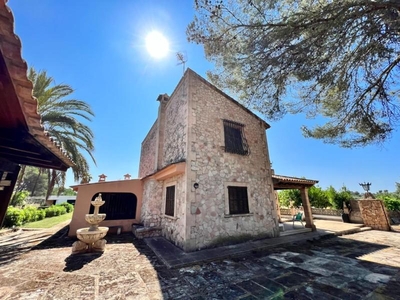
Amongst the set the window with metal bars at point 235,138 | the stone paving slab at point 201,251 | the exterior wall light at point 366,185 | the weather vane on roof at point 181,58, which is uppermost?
the weather vane on roof at point 181,58

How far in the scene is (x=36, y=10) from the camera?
18.2ft

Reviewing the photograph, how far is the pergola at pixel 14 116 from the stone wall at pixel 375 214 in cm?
1712

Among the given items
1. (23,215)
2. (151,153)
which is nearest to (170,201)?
(151,153)

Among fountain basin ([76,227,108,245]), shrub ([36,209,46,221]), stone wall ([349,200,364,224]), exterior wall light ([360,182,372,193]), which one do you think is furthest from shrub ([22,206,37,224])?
exterior wall light ([360,182,372,193])

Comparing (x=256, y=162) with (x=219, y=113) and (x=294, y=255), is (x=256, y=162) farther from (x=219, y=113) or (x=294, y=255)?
(x=294, y=255)

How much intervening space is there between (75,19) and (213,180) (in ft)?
26.6

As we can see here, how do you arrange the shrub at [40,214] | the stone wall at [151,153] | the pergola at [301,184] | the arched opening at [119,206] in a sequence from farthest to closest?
the shrub at [40,214] < the stone wall at [151,153] < the arched opening at [119,206] < the pergola at [301,184]

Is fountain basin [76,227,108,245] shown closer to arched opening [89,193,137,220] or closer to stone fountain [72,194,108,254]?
stone fountain [72,194,108,254]

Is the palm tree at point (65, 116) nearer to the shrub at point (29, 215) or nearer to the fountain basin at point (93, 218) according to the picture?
the fountain basin at point (93, 218)

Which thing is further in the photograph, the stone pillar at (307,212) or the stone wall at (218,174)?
the stone pillar at (307,212)

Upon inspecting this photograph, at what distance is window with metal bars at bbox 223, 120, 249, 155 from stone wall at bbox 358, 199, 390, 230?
10.4 m

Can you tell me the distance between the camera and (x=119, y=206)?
36.1 ft

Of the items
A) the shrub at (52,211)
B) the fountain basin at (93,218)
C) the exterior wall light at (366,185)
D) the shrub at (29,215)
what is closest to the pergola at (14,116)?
the fountain basin at (93,218)

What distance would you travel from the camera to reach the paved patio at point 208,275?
361 cm
